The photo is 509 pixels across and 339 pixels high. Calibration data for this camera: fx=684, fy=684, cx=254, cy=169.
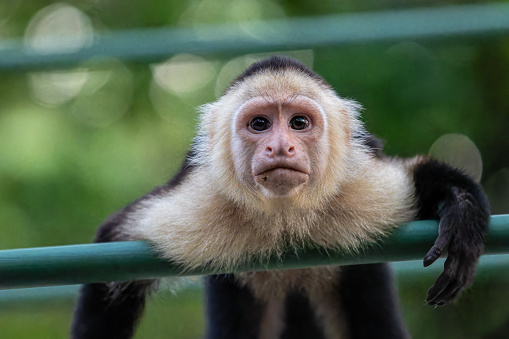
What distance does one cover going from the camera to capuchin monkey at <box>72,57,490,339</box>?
250 cm

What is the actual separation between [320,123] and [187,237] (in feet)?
2.31

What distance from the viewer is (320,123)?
278 cm

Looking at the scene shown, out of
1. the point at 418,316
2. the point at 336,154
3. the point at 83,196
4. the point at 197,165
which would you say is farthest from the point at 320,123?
the point at 83,196

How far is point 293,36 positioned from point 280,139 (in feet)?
6.90

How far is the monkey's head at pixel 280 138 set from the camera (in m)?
2.52

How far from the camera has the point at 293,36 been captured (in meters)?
4.47

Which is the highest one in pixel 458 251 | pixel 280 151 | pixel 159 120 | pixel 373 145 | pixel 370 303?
pixel 280 151

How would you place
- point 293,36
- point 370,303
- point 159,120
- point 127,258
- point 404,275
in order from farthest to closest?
point 159,120
point 293,36
point 404,275
point 370,303
point 127,258

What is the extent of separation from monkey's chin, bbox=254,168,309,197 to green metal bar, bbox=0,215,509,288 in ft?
1.02

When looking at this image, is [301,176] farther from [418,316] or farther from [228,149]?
[418,316]

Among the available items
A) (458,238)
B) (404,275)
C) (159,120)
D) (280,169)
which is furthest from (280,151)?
(159,120)

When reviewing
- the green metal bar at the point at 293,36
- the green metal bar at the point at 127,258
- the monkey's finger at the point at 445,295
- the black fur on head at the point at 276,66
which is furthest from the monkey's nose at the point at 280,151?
the green metal bar at the point at 293,36

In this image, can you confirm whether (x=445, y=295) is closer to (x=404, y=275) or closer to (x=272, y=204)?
(x=272, y=204)

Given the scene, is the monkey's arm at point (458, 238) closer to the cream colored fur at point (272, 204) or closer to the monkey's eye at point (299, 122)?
the cream colored fur at point (272, 204)
